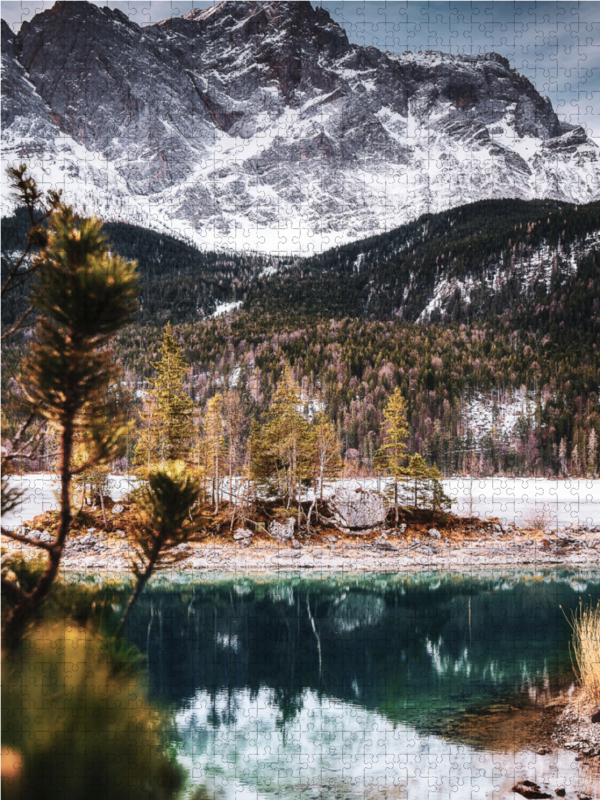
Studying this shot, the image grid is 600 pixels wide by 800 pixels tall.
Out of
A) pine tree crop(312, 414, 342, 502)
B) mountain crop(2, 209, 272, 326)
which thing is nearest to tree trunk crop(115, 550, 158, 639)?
pine tree crop(312, 414, 342, 502)

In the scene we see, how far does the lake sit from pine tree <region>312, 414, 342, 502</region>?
859 centimetres

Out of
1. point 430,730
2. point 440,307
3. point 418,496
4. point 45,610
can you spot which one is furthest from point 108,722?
point 440,307

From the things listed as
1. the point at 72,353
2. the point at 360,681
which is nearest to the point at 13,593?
the point at 72,353

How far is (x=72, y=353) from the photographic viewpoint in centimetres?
230

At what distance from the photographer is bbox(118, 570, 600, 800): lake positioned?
27.0ft

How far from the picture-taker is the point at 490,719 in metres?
9.89

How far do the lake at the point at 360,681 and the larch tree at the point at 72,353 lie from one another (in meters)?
1.27

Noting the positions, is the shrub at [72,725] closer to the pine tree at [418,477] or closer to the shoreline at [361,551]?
the shoreline at [361,551]

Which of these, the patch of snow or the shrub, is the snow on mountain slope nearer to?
the patch of snow

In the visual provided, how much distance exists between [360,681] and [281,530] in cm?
1600

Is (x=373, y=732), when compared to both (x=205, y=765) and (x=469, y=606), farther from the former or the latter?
(x=469, y=606)

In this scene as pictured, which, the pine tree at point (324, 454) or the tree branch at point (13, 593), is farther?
the pine tree at point (324, 454)

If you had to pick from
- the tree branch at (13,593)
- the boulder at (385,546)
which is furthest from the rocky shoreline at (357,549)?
the tree branch at (13,593)

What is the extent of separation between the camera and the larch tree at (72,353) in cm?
221
